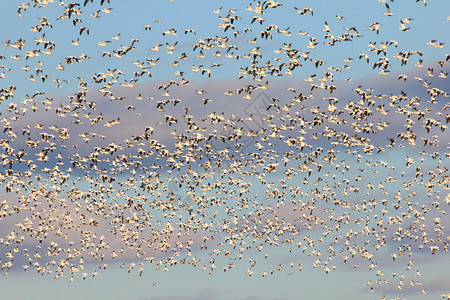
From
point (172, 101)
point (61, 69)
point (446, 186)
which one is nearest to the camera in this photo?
point (61, 69)

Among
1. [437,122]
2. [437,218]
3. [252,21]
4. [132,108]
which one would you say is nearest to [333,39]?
[252,21]

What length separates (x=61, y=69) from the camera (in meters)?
68.2

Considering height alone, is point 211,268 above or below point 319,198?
below

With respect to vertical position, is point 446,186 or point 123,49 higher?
point 123,49

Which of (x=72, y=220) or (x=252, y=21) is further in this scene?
(x=72, y=220)

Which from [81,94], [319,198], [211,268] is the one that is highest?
[81,94]

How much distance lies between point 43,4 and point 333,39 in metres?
24.9

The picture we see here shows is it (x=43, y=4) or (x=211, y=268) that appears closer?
(x=43, y=4)

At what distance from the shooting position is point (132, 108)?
73.9m

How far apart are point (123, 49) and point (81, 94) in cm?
781

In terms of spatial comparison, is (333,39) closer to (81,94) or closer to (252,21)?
(252,21)

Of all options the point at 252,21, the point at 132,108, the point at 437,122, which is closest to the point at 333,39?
the point at 252,21

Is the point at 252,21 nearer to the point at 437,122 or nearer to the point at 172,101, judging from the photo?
the point at 172,101

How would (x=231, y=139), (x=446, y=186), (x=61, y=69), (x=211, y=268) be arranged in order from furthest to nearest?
(x=211, y=268), (x=446, y=186), (x=231, y=139), (x=61, y=69)
